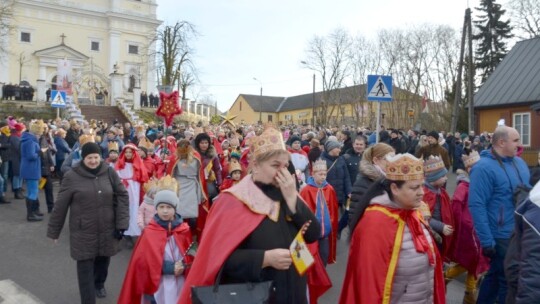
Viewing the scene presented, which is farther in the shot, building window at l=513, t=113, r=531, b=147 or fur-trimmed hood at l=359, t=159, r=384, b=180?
building window at l=513, t=113, r=531, b=147

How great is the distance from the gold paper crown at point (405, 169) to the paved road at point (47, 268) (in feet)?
10.4

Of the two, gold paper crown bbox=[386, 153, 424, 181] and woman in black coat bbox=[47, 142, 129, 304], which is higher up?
gold paper crown bbox=[386, 153, 424, 181]

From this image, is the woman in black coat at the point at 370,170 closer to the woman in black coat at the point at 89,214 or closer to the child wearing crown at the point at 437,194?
the child wearing crown at the point at 437,194

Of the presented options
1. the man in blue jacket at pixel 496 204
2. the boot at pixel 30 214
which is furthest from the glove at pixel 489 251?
the boot at pixel 30 214

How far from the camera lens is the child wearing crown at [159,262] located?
504cm

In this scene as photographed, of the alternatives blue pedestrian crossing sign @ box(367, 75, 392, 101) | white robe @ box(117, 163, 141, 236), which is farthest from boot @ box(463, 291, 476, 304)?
white robe @ box(117, 163, 141, 236)

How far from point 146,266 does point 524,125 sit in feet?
86.6

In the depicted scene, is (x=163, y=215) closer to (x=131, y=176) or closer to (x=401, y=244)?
(x=401, y=244)

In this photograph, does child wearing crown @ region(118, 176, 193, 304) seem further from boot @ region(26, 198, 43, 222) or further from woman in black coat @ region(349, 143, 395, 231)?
boot @ region(26, 198, 43, 222)

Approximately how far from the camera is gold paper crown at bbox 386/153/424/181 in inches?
146

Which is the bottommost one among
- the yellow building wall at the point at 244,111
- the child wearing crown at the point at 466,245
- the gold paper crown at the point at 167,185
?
the child wearing crown at the point at 466,245

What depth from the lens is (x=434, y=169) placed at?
560 cm

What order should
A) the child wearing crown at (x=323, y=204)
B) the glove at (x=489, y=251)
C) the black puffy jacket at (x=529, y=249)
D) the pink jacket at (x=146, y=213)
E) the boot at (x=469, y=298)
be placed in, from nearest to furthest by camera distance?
the black puffy jacket at (x=529, y=249) → the glove at (x=489, y=251) → the boot at (x=469, y=298) → the pink jacket at (x=146, y=213) → the child wearing crown at (x=323, y=204)

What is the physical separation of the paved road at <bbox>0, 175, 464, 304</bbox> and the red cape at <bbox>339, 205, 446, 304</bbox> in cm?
292
